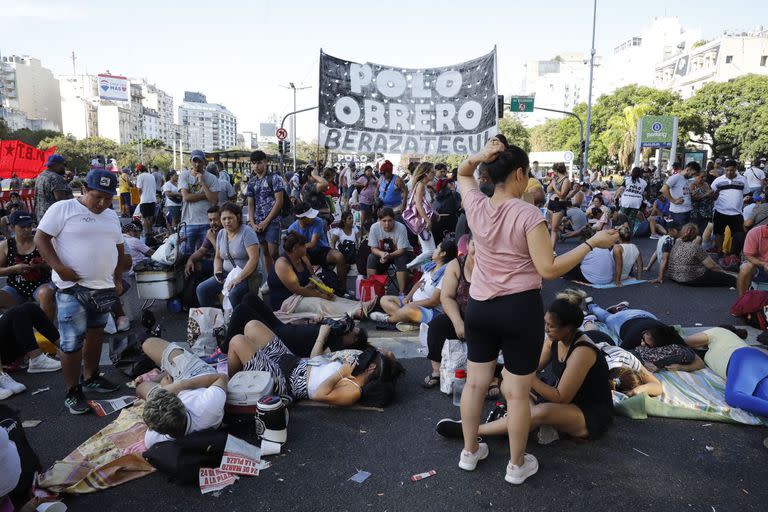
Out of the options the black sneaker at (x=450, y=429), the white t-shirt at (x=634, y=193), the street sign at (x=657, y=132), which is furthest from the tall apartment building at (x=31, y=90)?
the black sneaker at (x=450, y=429)

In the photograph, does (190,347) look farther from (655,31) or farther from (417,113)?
(655,31)

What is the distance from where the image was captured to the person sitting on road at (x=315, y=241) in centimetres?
732

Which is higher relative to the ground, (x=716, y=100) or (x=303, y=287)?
(x=716, y=100)

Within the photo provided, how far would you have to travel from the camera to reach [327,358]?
13.9 feet

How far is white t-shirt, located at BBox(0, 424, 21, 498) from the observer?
2289 mm

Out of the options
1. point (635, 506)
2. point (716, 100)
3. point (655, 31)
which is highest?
point (655, 31)

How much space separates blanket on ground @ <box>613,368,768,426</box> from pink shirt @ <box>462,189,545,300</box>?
181cm

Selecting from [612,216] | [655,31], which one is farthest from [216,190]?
[655,31]

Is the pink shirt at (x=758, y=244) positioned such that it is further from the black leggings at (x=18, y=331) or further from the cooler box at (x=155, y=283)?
the black leggings at (x=18, y=331)

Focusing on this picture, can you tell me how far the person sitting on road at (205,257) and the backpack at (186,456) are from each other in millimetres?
3610

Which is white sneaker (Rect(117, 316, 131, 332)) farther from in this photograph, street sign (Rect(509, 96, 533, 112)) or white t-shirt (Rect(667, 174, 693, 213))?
street sign (Rect(509, 96, 533, 112))

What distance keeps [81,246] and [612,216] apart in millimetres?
11453

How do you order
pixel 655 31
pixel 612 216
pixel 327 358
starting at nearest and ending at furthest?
1. pixel 327 358
2. pixel 612 216
3. pixel 655 31

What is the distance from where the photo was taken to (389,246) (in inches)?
278
